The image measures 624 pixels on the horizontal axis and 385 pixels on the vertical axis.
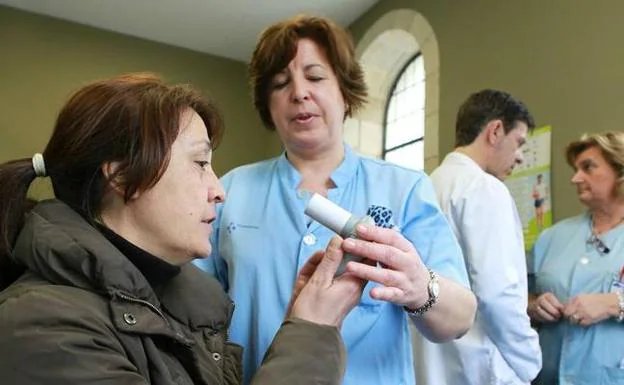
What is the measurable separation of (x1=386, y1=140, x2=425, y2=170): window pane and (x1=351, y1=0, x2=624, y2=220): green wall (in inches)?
19.3

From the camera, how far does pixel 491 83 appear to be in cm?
304

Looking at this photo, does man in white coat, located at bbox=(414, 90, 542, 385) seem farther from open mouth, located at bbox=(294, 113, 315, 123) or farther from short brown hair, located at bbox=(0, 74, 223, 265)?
short brown hair, located at bbox=(0, 74, 223, 265)

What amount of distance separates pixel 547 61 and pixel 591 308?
1.30m

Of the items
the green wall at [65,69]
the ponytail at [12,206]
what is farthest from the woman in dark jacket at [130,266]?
the green wall at [65,69]

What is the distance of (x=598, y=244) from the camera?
195 cm

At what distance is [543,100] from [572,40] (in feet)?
0.89

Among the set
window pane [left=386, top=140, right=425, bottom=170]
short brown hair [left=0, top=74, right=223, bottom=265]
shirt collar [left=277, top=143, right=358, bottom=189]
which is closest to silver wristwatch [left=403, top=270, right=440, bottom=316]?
shirt collar [left=277, top=143, right=358, bottom=189]

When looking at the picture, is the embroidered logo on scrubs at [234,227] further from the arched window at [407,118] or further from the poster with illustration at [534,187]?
the arched window at [407,118]

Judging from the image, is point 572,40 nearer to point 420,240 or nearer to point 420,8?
point 420,8

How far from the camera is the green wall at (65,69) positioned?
4426 mm

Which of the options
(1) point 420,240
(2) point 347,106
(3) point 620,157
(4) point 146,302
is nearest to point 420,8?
(3) point 620,157

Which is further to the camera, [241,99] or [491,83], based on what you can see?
[241,99]

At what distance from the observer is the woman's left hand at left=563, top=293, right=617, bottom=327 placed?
1779 mm

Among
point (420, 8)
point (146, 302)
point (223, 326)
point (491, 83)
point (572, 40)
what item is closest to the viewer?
point (146, 302)
